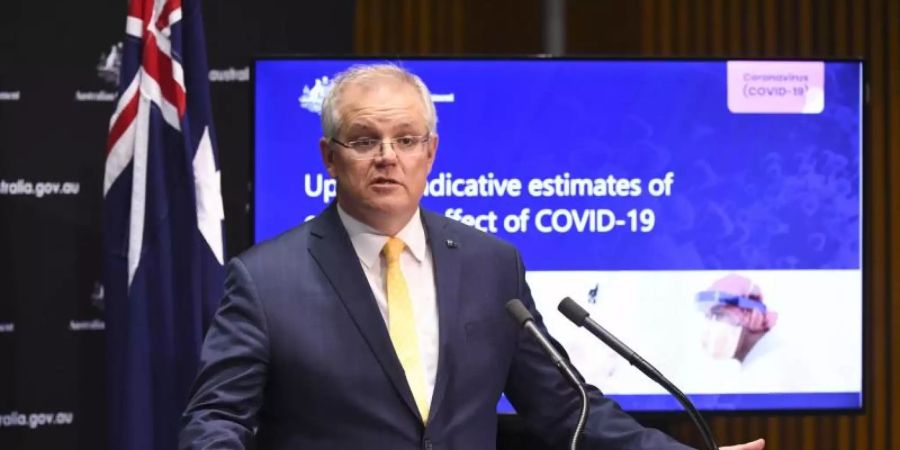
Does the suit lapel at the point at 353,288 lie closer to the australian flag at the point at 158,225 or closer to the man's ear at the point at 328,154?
the man's ear at the point at 328,154

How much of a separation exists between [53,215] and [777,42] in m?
2.86

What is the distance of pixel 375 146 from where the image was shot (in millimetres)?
2441

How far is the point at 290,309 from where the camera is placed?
2.44 meters

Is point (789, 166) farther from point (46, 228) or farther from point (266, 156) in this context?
point (46, 228)

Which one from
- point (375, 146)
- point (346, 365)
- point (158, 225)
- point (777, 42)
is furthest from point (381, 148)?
point (777, 42)

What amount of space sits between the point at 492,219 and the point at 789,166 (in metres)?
0.97

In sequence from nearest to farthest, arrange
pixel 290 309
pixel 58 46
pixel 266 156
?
1. pixel 290 309
2. pixel 266 156
3. pixel 58 46

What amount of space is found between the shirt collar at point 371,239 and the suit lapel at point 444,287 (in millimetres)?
38

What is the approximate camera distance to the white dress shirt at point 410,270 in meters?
2.51

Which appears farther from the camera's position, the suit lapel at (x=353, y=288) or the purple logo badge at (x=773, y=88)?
the purple logo badge at (x=773, y=88)

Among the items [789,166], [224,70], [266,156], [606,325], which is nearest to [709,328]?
[606,325]

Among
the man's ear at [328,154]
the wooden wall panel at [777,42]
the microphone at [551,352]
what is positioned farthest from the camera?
the wooden wall panel at [777,42]

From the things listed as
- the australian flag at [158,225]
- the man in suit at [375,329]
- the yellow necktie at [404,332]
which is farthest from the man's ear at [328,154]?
the australian flag at [158,225]

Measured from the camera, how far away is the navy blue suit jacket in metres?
2.38
